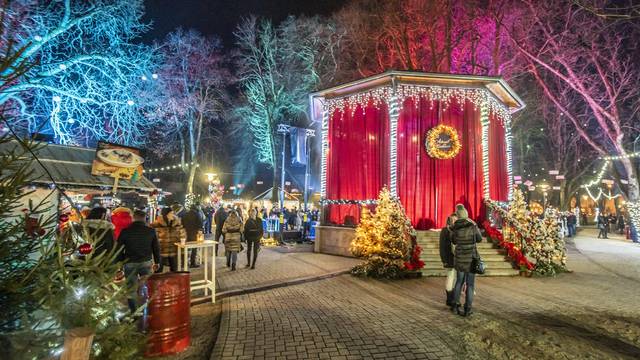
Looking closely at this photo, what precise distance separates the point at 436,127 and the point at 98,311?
1188 centimetres

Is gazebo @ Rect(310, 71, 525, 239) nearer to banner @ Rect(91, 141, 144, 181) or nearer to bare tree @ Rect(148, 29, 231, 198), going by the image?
banner @ Rect(91, 141, 144, 181)

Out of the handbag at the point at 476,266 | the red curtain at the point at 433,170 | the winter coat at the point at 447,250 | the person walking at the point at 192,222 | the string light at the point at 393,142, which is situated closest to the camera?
the handbag at the point at 476,266

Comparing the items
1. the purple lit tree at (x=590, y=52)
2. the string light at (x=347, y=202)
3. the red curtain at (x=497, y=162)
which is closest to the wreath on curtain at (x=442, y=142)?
the red curtain at (x=497, y=162)

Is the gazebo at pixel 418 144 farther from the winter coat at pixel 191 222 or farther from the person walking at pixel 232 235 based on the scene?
the winter coat at pixel 191 222

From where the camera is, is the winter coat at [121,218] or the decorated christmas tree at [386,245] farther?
the decorated christmas tree at [386,245]

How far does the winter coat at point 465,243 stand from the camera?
6.35 metres

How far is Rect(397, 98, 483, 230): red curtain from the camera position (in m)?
12.5

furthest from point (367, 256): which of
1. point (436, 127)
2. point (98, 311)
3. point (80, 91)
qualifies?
point (80, 91)

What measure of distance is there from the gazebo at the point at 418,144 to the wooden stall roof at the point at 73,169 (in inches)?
285

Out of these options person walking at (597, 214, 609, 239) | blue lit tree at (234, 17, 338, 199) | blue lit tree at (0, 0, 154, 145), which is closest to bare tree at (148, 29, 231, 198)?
blue lit tree at (234, 17, 338, 199)

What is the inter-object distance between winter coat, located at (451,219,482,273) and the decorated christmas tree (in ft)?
9.99

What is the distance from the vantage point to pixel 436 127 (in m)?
12.7

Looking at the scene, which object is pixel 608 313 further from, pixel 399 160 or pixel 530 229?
pixel 399 160

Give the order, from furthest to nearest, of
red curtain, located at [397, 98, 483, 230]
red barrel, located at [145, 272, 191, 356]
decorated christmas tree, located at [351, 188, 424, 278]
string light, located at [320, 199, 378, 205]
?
string light, located at [320, 199, 378, 205], red curtain, located at [397, 98, 483, 230], decorated christmas tree, located at [351, 188, 424, 278], red barrel, located at [145, 272, 191, 356]
